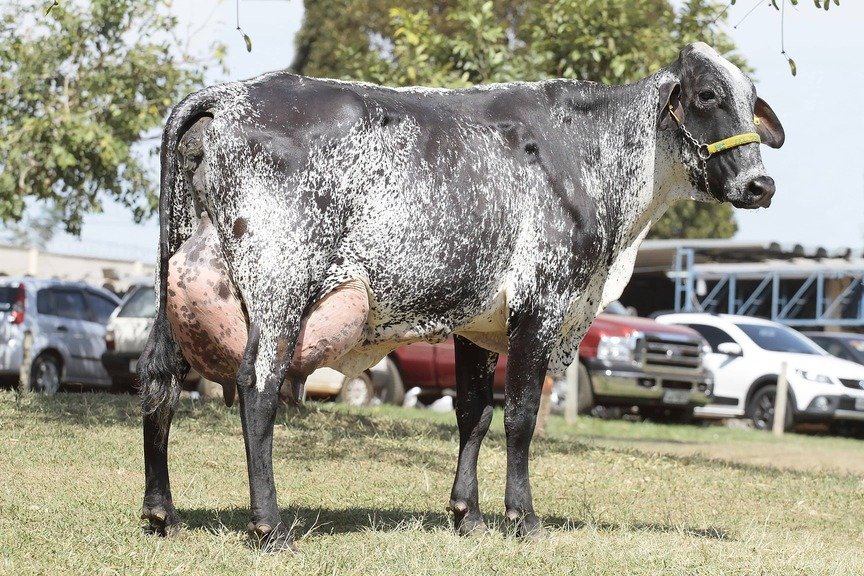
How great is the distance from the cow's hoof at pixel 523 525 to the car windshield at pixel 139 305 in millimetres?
13690

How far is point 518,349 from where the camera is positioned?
7086mm

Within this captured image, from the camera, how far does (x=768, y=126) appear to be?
7.88 metres

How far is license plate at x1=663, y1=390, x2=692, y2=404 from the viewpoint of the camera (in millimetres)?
20562

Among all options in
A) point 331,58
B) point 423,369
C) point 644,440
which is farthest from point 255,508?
point 331,58

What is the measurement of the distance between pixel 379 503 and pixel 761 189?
3075 millimetres

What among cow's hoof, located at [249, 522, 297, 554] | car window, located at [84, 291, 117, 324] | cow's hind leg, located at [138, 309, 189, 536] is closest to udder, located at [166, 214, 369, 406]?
cow's hind leg, located at [138, 309, 189, 536]

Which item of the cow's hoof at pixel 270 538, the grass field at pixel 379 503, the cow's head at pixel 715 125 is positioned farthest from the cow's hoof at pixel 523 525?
the cow's head at pixel 715 125

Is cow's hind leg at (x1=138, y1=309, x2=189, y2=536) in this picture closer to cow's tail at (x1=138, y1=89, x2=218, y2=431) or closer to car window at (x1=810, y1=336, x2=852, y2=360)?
cow's tail at (x1=138, y1=89, x2=218, y2=431)

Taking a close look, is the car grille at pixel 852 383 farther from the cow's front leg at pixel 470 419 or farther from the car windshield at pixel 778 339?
the cow's front leg at pixel 470 419

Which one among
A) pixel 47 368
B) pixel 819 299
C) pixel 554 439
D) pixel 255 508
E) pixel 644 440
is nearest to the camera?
pixel 255 508

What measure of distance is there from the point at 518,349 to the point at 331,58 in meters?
34.0

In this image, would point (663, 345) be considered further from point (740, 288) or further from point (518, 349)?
point (518, 349)

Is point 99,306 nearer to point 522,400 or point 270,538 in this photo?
point 522,400

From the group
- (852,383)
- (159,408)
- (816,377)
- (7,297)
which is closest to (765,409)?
(816,377)
